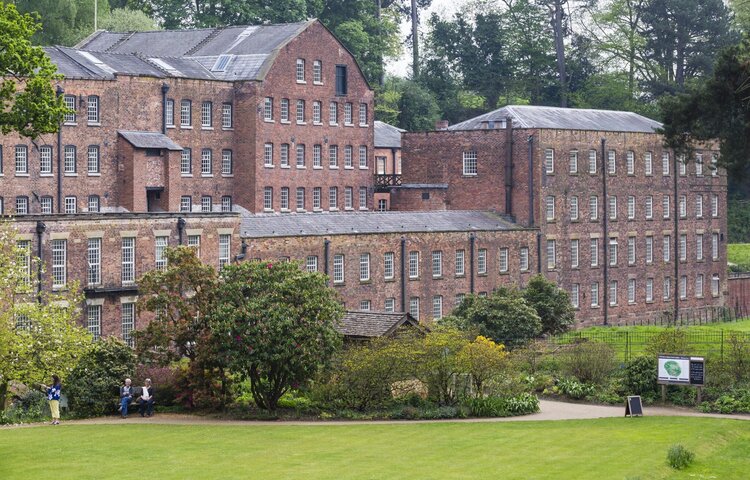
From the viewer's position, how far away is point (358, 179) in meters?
92.6

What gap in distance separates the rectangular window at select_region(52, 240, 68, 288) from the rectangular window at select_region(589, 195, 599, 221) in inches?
1570

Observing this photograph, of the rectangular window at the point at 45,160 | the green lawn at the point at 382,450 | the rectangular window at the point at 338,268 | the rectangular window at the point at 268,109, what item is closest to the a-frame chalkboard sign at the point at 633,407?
the green lawn at the point at 382,450

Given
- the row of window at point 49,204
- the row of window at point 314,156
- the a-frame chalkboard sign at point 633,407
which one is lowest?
the a-frame chalkboard sign at point 633,407

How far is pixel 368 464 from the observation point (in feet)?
123

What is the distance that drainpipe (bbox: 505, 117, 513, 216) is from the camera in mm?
84125

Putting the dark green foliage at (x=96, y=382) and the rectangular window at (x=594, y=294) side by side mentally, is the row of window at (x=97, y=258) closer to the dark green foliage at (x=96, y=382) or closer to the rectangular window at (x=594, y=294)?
the dark green foliage at (x=96, y=382)

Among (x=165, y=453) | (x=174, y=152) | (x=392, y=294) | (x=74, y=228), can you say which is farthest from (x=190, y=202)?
(x=165, y=453)

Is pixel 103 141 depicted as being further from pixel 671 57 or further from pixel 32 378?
pixel 671 57

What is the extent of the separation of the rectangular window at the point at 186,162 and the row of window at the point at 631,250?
788 inches

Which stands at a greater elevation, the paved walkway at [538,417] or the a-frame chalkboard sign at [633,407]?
the a-frame chalkboard sign at [633,407]

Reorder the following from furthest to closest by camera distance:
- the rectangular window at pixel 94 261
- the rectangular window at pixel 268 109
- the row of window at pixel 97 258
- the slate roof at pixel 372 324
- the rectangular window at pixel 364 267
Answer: the rectangular window at pixel 268 109, the rectangular window at pixel 364 267, the rectangular window at pixel 94 261, the row of window at pixel 97 258, the slate roof at pixel 372 324

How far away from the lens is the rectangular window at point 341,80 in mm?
90062

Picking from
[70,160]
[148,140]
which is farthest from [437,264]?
[70,160]

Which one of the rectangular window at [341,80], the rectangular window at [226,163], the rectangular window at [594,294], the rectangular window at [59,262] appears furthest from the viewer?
the rectangular window at [341,80]
